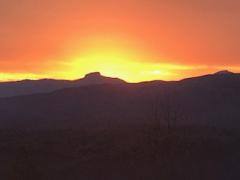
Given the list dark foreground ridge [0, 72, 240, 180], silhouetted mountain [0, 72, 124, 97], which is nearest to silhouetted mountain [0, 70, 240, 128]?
dark foreground ridge [0, 72, 240, 180]

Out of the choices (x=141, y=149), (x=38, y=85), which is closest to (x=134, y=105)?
(x=141, y=149)

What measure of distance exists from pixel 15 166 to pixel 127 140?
16.7 m

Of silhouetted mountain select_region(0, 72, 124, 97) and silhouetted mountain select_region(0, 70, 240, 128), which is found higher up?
silhouetted mountain select_region(0, 72, 124, 97)

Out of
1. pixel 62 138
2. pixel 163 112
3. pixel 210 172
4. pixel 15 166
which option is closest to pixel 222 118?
pixel 163 112

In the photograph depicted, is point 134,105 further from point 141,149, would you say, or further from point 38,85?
point 38,85

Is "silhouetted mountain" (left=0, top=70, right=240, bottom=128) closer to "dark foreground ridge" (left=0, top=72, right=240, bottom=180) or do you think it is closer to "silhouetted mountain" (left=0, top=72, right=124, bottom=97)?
"dark foreground ridge" (left=0, top=72, right=240, bottom=180)

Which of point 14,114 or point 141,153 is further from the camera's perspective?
point 14,114

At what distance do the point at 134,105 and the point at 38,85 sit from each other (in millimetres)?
98302

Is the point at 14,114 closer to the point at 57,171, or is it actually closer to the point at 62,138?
the point at 62,138

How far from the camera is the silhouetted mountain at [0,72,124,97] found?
163200mm

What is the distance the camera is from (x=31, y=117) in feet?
303

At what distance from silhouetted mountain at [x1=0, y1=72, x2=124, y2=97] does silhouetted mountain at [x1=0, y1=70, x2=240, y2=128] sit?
160ft

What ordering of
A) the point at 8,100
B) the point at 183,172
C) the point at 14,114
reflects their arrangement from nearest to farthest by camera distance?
the point at 183,172
the point at 14,114
the point at 8,100

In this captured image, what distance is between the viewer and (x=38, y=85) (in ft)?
604
